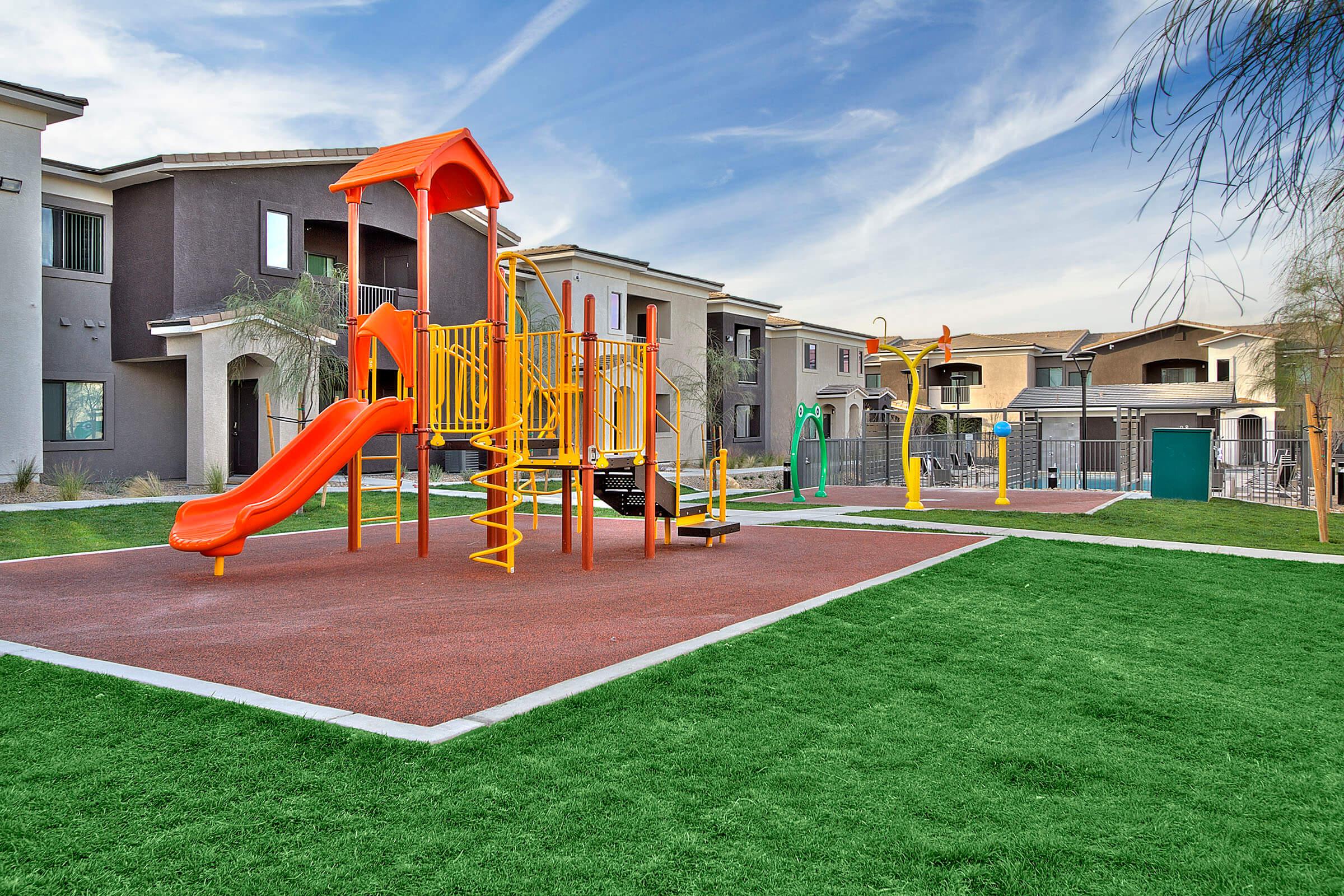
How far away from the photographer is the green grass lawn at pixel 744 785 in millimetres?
3186

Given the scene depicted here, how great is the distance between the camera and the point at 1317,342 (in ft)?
67.1

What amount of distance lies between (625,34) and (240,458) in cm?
1629

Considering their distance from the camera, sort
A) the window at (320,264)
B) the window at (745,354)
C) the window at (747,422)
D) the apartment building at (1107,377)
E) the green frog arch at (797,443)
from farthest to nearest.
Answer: the window at (747,422)
the window at (745,354)
the apartment building at (1107,377)
the window at (320,264)
the green frog arch at (797,443)

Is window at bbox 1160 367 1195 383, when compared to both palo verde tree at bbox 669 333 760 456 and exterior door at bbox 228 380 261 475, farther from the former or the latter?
exterior door at bbox 228 380 261 475

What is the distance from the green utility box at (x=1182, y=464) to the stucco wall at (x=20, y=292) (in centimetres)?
2544

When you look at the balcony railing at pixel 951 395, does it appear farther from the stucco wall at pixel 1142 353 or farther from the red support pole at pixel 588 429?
the red support pole at pixel 588 429

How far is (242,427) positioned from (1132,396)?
36.7 metres

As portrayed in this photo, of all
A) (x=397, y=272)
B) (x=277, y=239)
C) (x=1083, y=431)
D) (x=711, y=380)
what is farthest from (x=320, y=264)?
(x=1083, y=431)

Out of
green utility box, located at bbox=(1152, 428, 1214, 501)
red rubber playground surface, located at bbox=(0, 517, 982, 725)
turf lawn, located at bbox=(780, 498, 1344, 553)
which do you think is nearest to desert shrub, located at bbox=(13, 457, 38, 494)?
red rubber playground surface, located at bbox=(0, 517, 982, 725)

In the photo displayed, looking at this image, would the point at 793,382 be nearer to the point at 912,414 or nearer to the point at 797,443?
the point at 797,443

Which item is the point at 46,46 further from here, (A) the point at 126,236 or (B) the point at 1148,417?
(B) the point at 1148,417

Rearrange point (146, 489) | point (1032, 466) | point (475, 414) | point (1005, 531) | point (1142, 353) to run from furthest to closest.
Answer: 1. point (1142, 353)
2. point (1032, 466)
3. point (146, 489)
4. point (1005, 531)
5. point (475, 414)

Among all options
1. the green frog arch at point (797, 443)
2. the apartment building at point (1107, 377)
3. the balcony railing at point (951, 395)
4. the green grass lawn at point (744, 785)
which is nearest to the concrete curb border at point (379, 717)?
the green grass lawn at point (744, 785)

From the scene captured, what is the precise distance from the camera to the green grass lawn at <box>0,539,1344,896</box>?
3.19 meters
